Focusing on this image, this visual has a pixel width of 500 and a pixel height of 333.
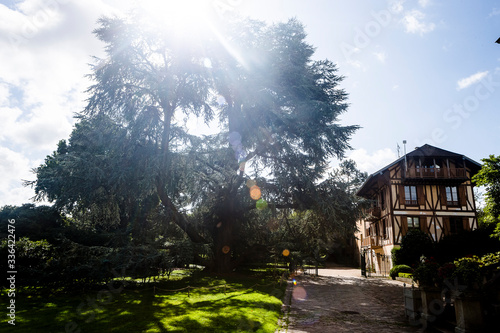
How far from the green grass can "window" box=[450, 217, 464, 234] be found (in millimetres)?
22562

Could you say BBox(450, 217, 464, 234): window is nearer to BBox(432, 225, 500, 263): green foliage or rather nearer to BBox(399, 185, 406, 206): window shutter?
BBox(432, 225, 500, 263): green foliage

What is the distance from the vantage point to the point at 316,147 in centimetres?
1712

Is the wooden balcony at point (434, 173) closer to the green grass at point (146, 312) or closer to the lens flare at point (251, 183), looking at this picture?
the lens flare at point (251, 183)

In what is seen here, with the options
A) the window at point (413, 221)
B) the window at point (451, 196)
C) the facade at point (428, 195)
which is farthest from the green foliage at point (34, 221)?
the window at point (451, 196)

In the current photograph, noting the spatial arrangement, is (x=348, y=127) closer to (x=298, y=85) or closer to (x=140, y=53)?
(x=298, y=85)

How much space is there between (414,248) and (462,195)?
9.10 m

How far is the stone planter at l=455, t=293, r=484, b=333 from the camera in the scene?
7.00 meters

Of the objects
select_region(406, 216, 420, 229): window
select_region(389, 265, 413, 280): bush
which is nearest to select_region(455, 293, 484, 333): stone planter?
select_region(389, 265, 413, 280): bush

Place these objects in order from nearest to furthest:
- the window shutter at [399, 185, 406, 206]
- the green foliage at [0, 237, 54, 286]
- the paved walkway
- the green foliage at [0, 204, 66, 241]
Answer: the paved walkway → the green foliage at [0, 237, 54, 286] → the green foliage at [0, 204, 66, 241] → the window shutter at [399, 185, 406, 206]

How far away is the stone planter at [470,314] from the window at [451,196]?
25916 millimetres

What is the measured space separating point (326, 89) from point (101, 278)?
16.3m

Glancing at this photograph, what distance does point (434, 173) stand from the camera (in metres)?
28.8

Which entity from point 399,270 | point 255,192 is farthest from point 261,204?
point 399,270

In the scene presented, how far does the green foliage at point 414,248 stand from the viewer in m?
24.9
